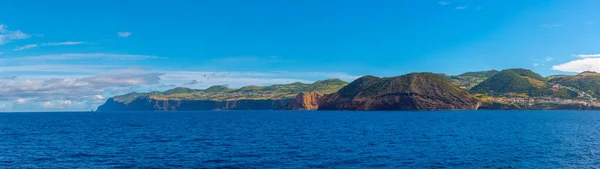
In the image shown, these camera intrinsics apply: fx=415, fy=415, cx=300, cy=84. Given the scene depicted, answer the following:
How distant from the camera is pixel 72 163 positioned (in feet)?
200

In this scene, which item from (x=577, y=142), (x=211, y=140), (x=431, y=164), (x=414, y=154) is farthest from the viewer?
(x=211, y=140)

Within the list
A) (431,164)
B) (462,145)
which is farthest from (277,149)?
(462,145)

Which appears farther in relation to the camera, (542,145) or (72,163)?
(542,145)

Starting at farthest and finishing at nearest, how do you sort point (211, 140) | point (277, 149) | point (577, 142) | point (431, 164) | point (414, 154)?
point (211, 140) → point (577, 142) → point (277, 149) → point (414, 154) → point (431, 164)

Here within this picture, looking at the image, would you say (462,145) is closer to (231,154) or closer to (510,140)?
(510,140)

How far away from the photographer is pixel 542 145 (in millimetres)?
78312

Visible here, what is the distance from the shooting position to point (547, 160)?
60875 mm

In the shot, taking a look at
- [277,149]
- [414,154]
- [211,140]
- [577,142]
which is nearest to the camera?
[414,154]

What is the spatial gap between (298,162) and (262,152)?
40.1 feet

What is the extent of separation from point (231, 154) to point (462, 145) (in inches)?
1723

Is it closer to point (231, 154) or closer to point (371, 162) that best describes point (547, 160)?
point (371, 162)

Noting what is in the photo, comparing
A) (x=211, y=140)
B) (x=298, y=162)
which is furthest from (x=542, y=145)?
(x=211, y=140)

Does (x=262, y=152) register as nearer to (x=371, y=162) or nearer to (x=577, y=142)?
(x=371, y=162)

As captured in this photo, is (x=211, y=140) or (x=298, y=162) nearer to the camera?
(x=298, y=162)
